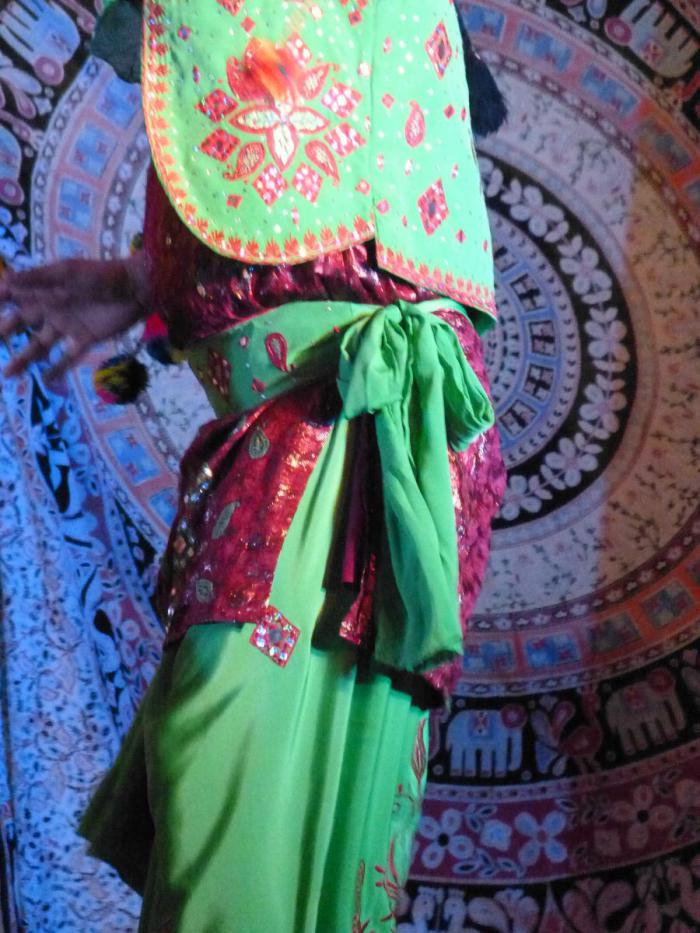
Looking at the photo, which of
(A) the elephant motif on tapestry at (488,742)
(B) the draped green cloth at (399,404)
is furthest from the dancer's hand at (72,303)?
(A) the elephant motif on tapestry at (488,742)

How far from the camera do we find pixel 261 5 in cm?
99

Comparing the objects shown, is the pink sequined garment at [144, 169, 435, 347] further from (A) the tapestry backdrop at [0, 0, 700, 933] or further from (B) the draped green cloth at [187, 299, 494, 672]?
(A) the tapestry backdrop at [0, 0, 700, 933]

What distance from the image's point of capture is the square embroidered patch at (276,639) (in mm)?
885

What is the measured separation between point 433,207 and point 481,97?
32 centimetres

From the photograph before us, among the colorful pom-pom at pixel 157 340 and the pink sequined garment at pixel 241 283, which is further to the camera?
the colorful pom-pom at pixel 157 340

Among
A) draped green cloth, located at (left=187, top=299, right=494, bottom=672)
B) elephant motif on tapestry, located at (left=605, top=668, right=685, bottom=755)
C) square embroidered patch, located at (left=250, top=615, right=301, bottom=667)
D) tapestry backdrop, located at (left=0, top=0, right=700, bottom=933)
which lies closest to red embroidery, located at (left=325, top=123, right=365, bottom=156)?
draped green cloth, located at (left=187, top=299, right=494, bottom=672)

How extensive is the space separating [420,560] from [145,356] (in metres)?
1.06

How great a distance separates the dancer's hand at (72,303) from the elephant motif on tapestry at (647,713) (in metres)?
1.06

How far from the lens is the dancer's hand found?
107cm

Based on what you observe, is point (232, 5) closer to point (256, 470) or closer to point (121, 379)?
point (256, 470)

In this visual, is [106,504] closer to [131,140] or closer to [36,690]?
[36,690]

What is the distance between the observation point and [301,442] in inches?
37.4

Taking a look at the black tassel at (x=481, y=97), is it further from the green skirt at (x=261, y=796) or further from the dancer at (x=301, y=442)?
the green skirt at (x=261, y=796)

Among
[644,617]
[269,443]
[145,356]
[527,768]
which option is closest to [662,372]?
[644,617]
